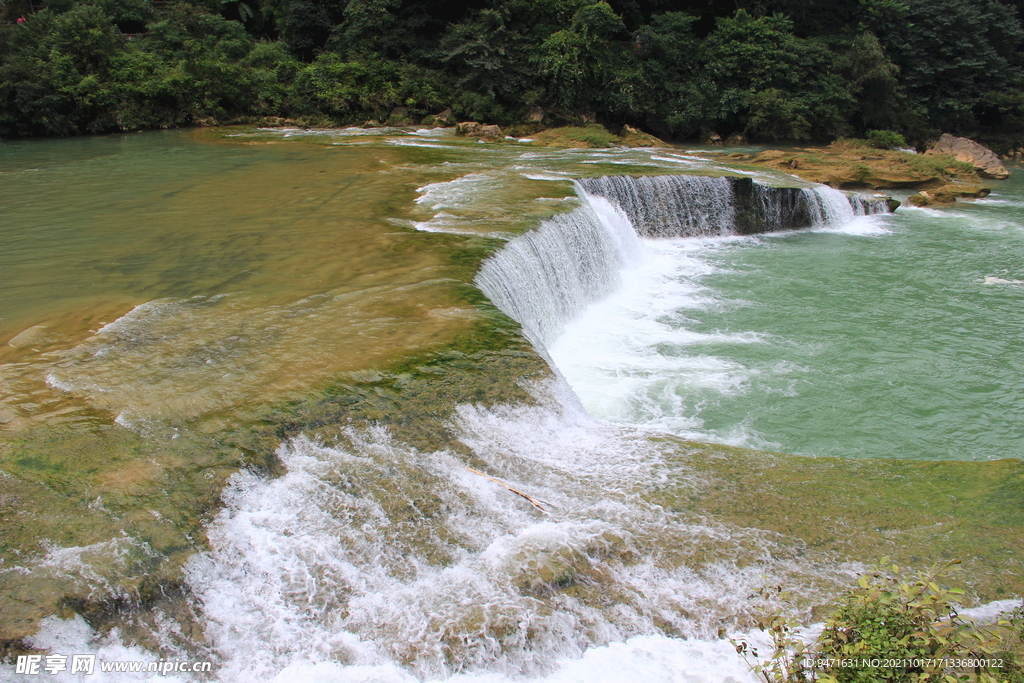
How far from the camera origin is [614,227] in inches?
492

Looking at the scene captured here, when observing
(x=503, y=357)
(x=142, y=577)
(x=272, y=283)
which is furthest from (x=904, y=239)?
(x=142, y=577)

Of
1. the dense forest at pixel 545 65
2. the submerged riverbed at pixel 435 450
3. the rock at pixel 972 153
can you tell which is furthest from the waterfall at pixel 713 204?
the rock at pixel 972 153

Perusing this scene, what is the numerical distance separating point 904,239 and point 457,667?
14.1 metres

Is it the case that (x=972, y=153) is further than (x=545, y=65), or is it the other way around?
(x=972, y=153)

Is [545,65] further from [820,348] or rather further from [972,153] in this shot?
[820,348]

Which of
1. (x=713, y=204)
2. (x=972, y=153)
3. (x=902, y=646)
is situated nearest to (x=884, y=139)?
(x=972, y=153)

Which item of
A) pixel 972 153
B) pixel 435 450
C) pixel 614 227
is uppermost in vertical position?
pixel 972 153

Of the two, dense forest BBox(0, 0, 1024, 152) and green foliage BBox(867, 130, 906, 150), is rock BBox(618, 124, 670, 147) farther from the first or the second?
green foliage BBox(867, 130, 906, 150)

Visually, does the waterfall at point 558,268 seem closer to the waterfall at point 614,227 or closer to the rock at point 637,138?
the waterfall at point 614,227

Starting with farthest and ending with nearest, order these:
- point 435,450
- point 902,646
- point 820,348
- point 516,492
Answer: point 820,348 < point 435,450 < point 516,492 < point 902,646

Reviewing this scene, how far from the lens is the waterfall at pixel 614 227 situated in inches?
330

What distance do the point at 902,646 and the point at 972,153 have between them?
2695cm

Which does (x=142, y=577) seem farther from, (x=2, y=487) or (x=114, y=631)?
(x=2, y=487)

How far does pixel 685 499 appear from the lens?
4.57 m
